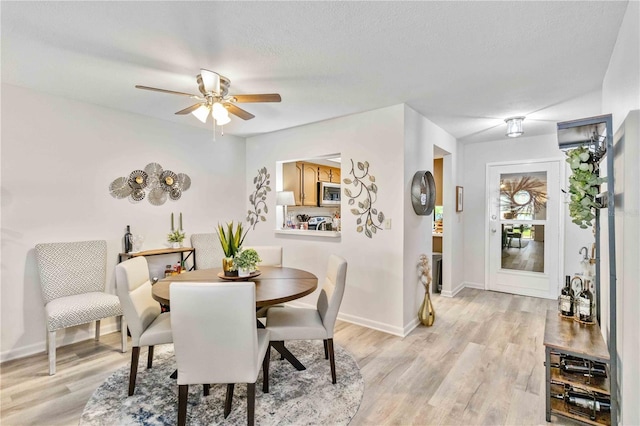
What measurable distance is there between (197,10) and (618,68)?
8.29 ft

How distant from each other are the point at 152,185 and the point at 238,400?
105 inches

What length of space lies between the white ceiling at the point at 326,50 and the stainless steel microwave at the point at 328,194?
252 centimetres

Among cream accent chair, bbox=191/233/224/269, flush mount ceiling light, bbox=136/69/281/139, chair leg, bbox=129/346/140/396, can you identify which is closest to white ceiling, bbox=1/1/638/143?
flush mount ceiling light, bbox=136/69/281/139

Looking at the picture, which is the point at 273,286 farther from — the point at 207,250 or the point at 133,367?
the point at 207,250

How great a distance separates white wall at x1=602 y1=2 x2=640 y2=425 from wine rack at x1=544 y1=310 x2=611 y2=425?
6.4 inches

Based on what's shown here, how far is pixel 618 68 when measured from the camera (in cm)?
198

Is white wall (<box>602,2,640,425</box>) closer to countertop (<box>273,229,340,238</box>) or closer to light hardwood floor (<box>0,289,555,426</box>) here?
light hardwood floor (<box>0,289,555,426</box>)

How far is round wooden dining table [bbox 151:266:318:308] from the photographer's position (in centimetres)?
203

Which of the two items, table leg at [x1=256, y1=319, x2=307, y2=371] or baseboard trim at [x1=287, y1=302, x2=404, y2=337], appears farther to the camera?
baseboard trim at [x1=287, y1=302, x2=404, y2=337]

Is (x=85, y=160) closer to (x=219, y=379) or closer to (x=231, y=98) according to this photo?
(x=231, y=98)

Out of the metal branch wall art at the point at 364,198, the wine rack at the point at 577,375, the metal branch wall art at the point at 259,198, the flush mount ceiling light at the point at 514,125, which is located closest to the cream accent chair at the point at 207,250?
the metal branch wall art at the point at 259,198

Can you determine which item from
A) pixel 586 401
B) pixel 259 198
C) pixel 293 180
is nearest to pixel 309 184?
pixel 293 180

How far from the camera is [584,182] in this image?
6.41 feet

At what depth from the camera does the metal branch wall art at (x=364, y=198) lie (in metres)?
3.49
